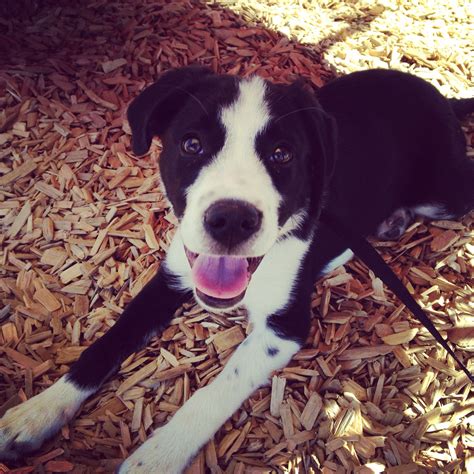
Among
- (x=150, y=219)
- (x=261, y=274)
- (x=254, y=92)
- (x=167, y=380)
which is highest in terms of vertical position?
(x=254, y=92)

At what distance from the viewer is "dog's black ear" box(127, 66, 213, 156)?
203 cm

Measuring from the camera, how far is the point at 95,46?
382cm

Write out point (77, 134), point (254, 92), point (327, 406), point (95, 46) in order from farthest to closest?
point (95, 46)
point (77, 134)
point (327, 406)
point (254, 92)

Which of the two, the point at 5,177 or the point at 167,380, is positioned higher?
the point at 5,177

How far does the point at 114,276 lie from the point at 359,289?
1366mm

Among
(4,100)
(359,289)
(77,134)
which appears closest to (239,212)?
(359,289)

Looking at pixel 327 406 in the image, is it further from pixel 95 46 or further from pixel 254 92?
pixel 95 46

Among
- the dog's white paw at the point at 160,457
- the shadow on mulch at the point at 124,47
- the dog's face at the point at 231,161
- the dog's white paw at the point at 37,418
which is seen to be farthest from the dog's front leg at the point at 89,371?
the shadow on mulch at the point at 124,47

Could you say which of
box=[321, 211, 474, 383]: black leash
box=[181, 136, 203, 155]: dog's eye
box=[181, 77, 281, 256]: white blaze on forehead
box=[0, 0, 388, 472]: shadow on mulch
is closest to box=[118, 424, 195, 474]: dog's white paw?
box=[181, 77, 281, 256]: white blaze on forehead

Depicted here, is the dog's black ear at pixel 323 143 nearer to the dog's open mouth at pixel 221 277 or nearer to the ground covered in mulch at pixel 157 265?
the dog's open mouth at pixel 221 277

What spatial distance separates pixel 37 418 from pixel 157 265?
1006mm

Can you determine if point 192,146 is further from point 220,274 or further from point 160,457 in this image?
point 160,457

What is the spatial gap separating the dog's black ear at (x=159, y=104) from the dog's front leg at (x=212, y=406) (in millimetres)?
1050

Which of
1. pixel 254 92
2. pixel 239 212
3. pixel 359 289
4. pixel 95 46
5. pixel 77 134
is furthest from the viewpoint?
pixel 95 46
